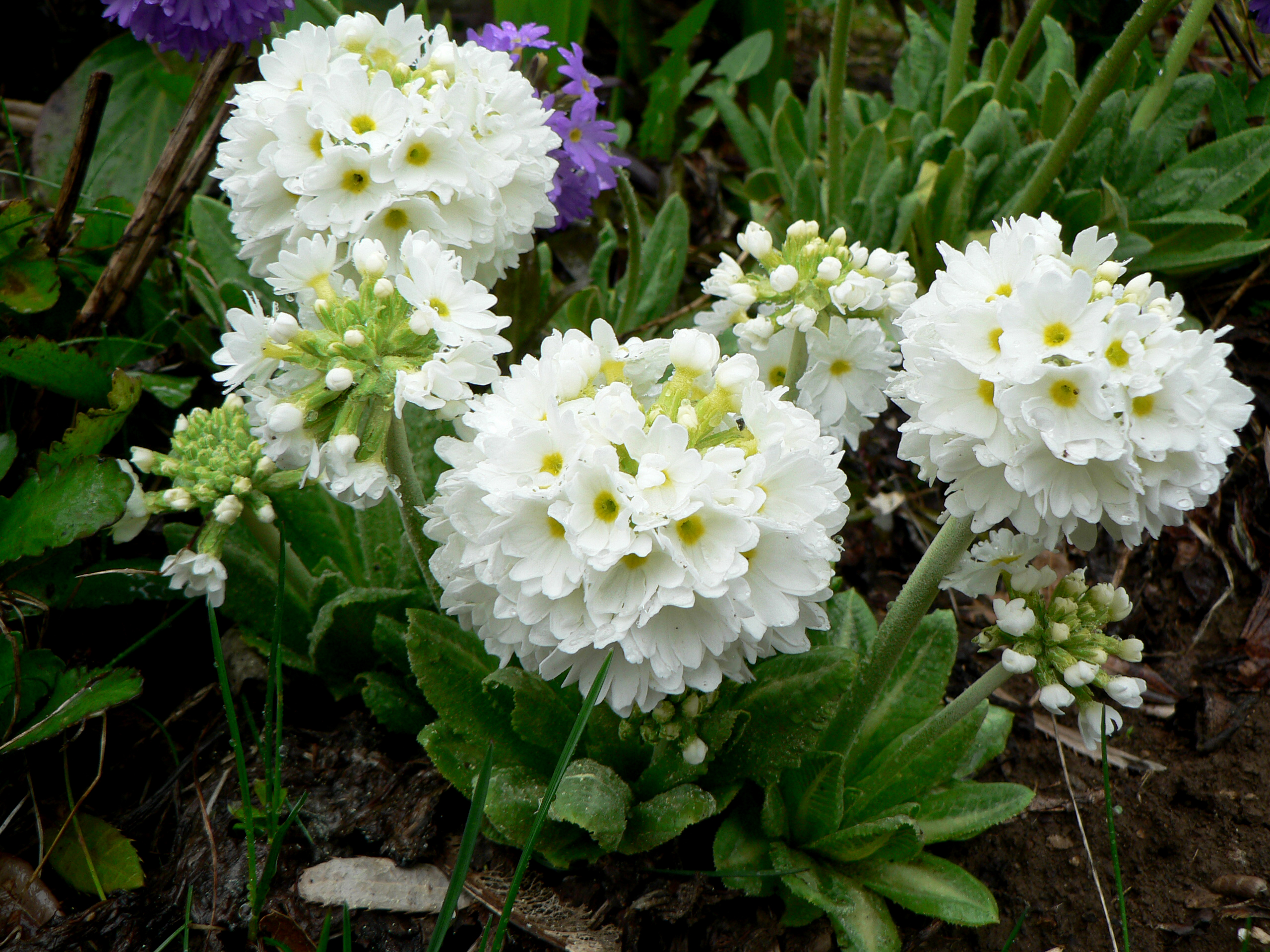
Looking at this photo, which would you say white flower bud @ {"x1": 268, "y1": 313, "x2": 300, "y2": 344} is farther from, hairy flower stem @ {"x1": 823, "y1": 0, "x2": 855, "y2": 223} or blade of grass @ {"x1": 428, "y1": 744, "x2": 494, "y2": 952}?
hairy flower stem @ {"x1": 823, "y1": 0, "x2": 855, "y2": 223}

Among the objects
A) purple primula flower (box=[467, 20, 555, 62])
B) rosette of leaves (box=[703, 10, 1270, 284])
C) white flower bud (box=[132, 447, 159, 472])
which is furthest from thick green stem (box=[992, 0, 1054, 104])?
white flower bud (box=[132, 447, 159, 472])

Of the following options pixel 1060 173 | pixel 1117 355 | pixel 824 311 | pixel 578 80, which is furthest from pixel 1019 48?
pixel 1117 355

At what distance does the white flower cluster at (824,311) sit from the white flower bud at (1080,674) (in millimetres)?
667

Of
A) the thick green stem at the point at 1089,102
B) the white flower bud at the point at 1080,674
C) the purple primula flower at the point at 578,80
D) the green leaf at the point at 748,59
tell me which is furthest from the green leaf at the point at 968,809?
the green leaf at the point at 748,59

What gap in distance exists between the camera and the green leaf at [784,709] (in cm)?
201

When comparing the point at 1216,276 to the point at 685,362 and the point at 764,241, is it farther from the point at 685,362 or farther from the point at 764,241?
the point at 685,362

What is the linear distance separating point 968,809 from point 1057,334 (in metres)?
1.21

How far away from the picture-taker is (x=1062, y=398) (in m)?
1.56

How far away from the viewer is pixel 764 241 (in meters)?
2.20

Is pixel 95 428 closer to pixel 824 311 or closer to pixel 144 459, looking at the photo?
pixel 144 459

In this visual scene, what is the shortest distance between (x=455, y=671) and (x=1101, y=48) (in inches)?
162

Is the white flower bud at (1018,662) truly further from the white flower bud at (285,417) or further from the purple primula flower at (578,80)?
the purple primula flower at (578,80)

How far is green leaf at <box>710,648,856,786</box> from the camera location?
79.3 inches

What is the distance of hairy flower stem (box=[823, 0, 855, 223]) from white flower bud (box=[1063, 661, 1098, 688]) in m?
2.01
